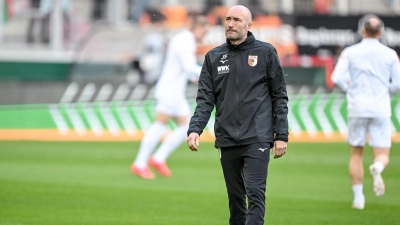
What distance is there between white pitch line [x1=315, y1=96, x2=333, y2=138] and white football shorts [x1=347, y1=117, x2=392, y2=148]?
13017 mm

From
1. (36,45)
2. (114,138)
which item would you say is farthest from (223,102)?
(36,45)

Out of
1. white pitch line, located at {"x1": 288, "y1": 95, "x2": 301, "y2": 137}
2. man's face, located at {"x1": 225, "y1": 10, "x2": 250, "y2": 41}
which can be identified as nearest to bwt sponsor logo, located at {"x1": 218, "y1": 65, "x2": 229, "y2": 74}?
man's face, located at {"x1": 225, "y1": 10, "x2": 250, "y2": 41}

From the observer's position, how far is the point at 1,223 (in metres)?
9.94

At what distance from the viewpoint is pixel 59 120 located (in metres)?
23.2

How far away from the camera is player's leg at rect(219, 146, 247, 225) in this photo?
8164 mm

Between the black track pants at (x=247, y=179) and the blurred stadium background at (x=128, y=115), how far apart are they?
6.69 ft

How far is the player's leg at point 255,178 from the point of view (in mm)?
7848

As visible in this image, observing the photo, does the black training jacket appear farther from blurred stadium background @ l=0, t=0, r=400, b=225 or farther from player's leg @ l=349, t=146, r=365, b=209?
player's leg @ l=349, t=146, r=365, b=209

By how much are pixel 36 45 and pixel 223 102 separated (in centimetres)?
2301

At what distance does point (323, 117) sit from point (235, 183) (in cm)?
1659

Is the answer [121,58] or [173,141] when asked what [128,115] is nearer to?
[121,58]

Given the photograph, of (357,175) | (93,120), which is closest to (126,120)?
(93,120)

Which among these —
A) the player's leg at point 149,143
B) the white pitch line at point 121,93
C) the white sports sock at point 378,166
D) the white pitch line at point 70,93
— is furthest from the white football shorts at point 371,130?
the white pitch line at point 121,93

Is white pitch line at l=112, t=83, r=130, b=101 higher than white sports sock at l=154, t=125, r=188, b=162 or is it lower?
lower
